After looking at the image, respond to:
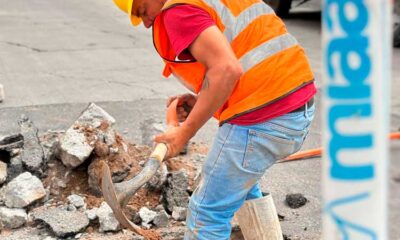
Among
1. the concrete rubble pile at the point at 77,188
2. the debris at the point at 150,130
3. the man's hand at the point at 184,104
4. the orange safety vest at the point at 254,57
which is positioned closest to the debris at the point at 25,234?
the concrete rubble pile at the point at 77,188

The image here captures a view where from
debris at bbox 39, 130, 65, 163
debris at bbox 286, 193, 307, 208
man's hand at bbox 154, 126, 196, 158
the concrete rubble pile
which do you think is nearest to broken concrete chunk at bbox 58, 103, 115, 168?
the concrete rubble pile

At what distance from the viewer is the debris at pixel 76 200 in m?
4.16

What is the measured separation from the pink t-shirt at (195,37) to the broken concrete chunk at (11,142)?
2165 mm

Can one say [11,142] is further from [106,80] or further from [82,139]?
[106,80]

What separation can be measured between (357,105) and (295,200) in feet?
10.7

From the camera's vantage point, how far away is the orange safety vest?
9.32ft

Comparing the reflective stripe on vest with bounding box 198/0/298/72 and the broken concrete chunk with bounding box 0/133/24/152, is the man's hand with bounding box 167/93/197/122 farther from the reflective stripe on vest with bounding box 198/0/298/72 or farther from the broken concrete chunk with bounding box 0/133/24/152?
the broken concrete chunk with bounding box 0/133/24/152

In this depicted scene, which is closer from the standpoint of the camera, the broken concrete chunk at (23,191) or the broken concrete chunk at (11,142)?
the broken concrete chunk at (23,191)

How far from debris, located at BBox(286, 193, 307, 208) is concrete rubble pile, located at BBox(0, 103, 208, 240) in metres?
0.63

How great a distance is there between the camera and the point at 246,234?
3492 millimetres

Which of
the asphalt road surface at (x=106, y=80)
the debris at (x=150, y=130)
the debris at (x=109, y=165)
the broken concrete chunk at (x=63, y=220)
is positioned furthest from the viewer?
the debris at (x=150, y=130)

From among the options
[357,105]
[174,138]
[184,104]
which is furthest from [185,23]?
[357,105]

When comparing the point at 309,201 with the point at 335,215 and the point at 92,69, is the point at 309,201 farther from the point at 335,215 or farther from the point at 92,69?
the point at 92,69

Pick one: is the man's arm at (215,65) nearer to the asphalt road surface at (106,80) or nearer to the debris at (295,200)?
the asphalt road surface at (106,80)
